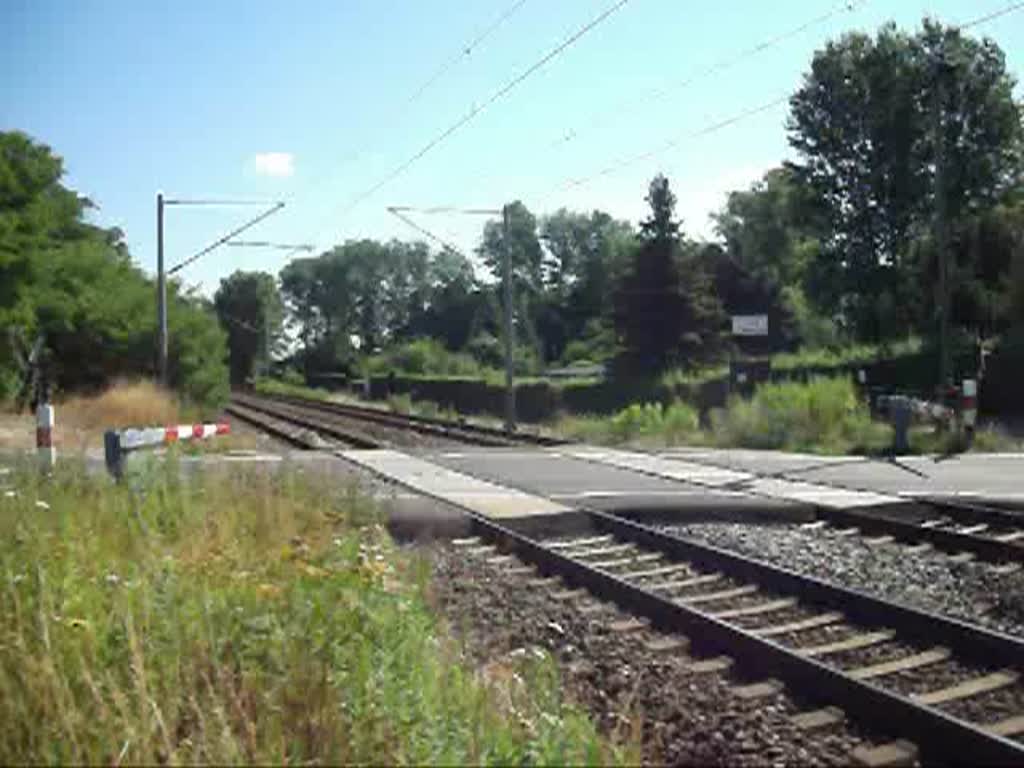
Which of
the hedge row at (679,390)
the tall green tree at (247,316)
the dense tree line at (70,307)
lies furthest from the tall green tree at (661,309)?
the tall green tree at (247,316)

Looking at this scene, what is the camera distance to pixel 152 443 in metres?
13.4

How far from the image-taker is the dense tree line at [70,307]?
3000 centimetres

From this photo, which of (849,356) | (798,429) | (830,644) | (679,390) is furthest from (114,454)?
(849,356)

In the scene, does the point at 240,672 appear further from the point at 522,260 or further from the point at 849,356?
the point at 522,260

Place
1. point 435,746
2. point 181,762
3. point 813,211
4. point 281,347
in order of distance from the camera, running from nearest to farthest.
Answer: point 181,762, point 435,746, point 813,211, point 281,347

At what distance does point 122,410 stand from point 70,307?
26.3 ft

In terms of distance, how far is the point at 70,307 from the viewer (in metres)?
35.4

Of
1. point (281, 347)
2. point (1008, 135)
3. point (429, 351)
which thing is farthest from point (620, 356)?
point (281, 347)

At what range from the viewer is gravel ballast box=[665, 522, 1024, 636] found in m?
8.24

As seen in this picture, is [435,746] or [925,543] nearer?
[435,746]

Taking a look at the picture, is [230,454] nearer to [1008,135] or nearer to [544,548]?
[544,548]

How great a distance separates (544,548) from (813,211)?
58.3 meters

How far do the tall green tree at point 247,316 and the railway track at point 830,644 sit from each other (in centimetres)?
11180

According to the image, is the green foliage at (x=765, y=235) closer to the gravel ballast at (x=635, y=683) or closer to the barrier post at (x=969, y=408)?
the barrier post at (x=969, y=408)
